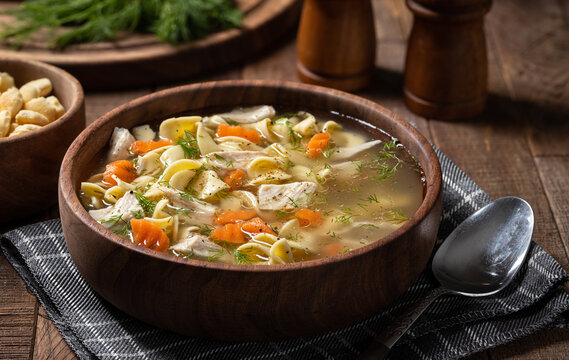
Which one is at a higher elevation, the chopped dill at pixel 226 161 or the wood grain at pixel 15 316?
the chopped dill at pixel 226 161

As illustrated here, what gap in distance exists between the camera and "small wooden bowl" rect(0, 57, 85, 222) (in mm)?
3043

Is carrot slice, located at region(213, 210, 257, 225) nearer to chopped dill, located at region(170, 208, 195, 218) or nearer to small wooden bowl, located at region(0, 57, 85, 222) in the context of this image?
chopped dill, located at region(170, 208, 195, 218)

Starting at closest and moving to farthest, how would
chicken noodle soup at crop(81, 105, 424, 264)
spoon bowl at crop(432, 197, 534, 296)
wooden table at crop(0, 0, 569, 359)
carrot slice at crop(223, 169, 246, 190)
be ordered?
1. chicken noodle soup at crop(81, 105, 424, 264)
2. wooden table at crop(0, 0, 569, 359)
3. spoon bowl at crop(432, 197, 534, 296)
4. carrot slice at crop(223, 169, 246, 190)

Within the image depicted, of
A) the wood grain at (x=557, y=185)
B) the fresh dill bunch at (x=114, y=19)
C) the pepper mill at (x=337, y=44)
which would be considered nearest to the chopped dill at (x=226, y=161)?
the wood grain at (x=557, y=185)

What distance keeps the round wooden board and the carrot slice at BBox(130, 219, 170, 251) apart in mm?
2175

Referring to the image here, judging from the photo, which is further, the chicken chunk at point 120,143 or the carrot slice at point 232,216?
the chicken chunk at point 120,143

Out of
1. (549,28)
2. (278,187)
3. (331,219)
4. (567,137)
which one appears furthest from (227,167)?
(549,28)

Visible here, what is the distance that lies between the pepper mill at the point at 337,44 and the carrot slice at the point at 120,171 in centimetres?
190

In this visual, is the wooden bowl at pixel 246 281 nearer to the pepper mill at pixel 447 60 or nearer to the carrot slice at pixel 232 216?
the carrot slice at pixel 232 216

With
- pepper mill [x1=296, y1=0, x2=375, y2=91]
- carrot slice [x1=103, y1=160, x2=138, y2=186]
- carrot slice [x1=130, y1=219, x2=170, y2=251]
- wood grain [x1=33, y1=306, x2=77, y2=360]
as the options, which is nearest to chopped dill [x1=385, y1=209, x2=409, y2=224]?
carrot slice [x1=130, y1=219, x2=170, y2=251]

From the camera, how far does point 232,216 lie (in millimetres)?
2748

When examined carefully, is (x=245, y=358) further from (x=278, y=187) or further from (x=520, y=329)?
(x=520, y=329)

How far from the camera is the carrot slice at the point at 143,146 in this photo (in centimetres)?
309

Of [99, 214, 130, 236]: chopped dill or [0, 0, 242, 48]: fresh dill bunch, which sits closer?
[99, 214, 130, 236]: chopped dill
